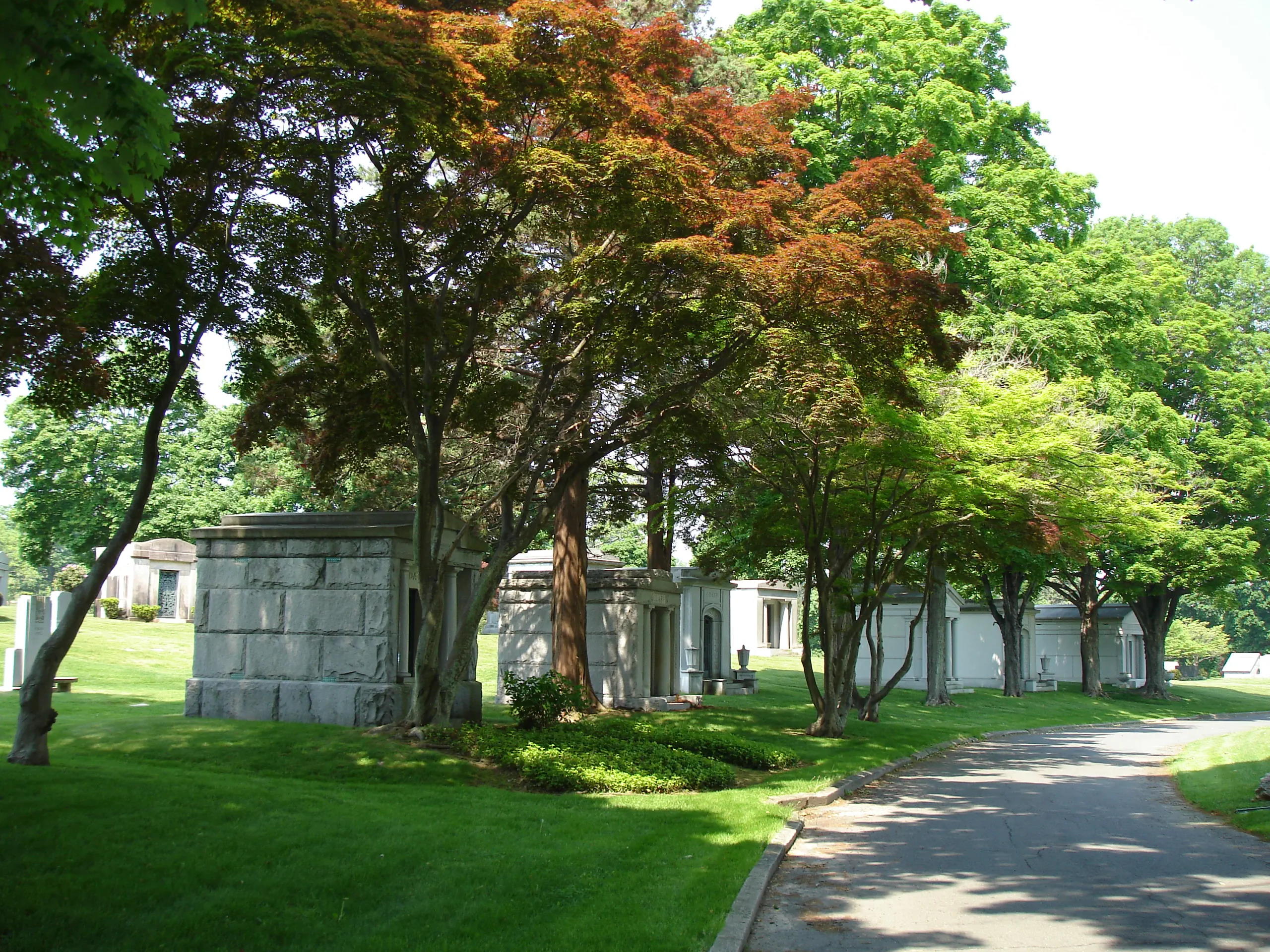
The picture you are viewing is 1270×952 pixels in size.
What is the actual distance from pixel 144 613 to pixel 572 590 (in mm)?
23197

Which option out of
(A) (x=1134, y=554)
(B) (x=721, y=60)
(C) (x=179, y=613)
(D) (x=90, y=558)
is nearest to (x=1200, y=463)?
(A) (x=1134, y=554)

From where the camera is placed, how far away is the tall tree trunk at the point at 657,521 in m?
25.1

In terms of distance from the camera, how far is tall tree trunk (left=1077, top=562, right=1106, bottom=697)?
138 ft

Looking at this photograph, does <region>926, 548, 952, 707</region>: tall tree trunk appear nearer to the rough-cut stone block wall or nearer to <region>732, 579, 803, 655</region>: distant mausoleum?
<region>732, 579, 803, 655</region>: distant mausoleum

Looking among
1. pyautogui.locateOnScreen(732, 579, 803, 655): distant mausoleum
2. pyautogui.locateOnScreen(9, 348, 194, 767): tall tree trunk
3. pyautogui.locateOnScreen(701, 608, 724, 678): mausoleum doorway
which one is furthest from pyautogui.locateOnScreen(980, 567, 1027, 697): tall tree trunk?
pyautogui.locateOnScreen(9, 348, 194, 767): tall tree trunk

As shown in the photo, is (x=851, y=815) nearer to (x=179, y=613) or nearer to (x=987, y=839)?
(x=987, y=839)

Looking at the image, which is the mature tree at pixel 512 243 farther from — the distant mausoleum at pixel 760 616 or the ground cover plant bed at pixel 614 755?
the distant mausoleum at pixel 760 616

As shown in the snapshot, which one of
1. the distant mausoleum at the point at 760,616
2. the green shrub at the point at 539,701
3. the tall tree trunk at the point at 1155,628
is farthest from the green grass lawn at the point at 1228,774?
the distant mausoleum at the point at 760,616

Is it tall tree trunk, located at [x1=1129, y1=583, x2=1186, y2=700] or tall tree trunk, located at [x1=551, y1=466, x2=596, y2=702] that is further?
tall tree trunk, located at [x1=1129, y1=583, x2=1186, y2=700]

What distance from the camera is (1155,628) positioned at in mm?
44781

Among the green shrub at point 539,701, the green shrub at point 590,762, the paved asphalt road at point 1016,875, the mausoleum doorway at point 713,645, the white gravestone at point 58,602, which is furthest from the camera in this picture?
the mausoleum doorway at point 713,645

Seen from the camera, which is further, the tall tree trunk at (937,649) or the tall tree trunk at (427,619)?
the tall tree trunk at (937,649)

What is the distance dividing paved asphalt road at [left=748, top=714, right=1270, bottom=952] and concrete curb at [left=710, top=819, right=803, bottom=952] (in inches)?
4.3

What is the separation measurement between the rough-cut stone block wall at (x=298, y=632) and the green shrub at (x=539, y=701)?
67.6 inches
